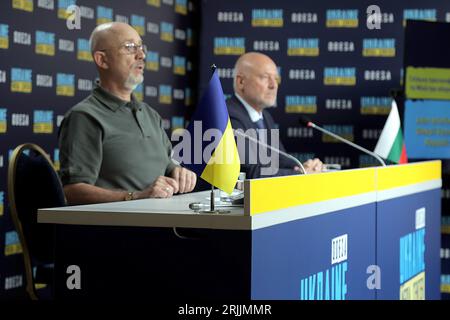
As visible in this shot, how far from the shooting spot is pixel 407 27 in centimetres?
616

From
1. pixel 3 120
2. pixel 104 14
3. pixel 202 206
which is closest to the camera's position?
pixel 202 206

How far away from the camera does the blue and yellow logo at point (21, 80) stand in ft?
16.4

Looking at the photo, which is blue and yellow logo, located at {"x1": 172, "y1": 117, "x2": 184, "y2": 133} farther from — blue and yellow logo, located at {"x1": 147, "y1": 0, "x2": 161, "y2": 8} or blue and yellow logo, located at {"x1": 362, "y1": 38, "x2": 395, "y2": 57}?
blue and yellow logo, located at {"x1": 362, "y1": 38, "x2": 395, "y2": 57}

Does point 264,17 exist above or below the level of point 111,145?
above

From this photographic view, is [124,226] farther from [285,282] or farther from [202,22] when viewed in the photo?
[202,22]

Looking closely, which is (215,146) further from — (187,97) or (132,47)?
(187,97)

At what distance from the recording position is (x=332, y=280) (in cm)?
349

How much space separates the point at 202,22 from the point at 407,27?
5.56ft

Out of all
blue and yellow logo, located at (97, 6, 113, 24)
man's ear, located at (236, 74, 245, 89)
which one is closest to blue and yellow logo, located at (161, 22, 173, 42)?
blue and yellow logo, located at (97, 6, 113, 24)

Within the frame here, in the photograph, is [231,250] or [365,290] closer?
[231,250]

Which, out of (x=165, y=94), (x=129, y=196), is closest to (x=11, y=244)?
(x=129, y=196)

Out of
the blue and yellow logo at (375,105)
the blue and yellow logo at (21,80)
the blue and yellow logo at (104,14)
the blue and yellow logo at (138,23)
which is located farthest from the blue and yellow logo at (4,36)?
the blue and yellow logo at (375,105)

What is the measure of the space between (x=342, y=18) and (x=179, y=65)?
1.33 metres
